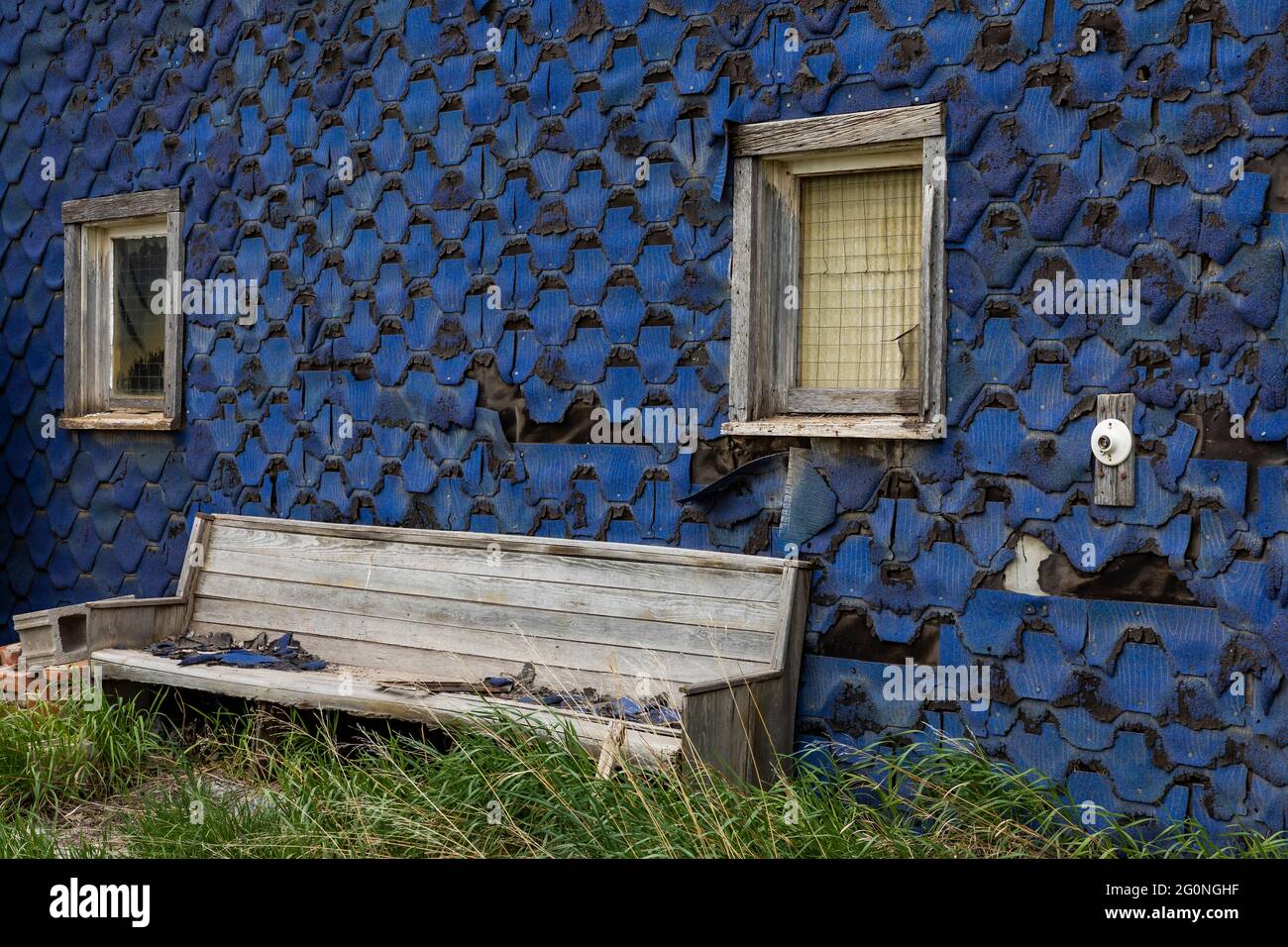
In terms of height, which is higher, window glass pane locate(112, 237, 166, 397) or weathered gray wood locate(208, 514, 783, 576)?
window glass pane locate(112, 237, 166, 397)

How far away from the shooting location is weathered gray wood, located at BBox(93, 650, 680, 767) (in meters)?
4.53

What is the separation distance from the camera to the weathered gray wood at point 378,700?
14.9 feet

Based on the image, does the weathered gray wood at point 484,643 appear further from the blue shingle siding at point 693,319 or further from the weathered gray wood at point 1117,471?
the weathered gray wood at point 1117,471

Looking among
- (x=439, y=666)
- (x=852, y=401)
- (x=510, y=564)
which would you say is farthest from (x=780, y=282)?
(x=439, y=666)

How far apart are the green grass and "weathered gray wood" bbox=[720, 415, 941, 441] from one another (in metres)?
1.12

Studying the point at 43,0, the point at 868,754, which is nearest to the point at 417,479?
the point at 868,754

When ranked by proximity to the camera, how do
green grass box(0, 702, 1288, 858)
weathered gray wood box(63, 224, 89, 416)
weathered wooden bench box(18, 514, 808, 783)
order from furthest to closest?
weathered gray wood box(63, 224, 89, 416) < weathered wooden bench box(18, 514, 808, 783) < green grass box(0, 702, 1288, 858)

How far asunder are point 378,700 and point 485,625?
0.67 metres

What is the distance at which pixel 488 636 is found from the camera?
225 inches

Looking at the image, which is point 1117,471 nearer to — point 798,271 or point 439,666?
point 798,271

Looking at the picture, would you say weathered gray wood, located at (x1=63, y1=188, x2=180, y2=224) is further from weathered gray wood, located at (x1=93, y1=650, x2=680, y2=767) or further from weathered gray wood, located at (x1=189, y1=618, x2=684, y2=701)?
weathered gray wood, located at (x1=93, y1=650, x2=680, y2=767)

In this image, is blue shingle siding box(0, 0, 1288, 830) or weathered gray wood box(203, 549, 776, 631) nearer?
blue shingle siding box(0, 0, 1288, 830)

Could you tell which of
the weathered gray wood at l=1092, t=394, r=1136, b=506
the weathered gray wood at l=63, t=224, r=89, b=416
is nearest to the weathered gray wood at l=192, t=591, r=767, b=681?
the weathered gray wood at l=1092, t=394, r=1136, b=506
